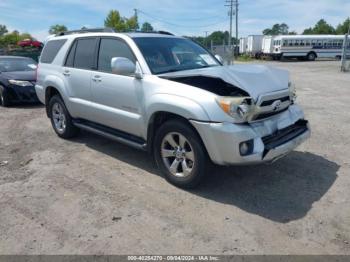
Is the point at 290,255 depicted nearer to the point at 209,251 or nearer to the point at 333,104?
the point at 209,251

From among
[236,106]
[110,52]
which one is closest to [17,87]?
[110,52]

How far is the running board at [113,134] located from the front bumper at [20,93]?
479 centimetres

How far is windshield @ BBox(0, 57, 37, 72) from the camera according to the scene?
10.9m

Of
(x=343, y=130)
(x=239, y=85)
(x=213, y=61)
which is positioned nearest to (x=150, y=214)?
(x=239, y=85)

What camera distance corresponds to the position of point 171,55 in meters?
5.00

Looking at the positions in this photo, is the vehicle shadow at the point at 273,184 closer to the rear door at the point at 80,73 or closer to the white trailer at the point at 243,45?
the rear door at the point at 80,73

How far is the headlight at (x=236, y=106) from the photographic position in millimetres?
3654

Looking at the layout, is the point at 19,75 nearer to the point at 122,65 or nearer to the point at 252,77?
the point at 122,65

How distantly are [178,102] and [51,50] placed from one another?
12.0 ft

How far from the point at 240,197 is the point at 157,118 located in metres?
1.41

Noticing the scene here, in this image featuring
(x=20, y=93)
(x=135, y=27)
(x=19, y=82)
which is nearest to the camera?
(x=19, y=82)

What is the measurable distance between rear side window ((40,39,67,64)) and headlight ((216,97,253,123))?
12.3 ft

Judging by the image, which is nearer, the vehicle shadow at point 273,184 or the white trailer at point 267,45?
the vehicle shadow at point 273,184

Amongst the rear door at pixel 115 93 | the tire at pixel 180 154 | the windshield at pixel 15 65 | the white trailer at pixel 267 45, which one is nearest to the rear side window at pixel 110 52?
the rear door at pixel 115 93
